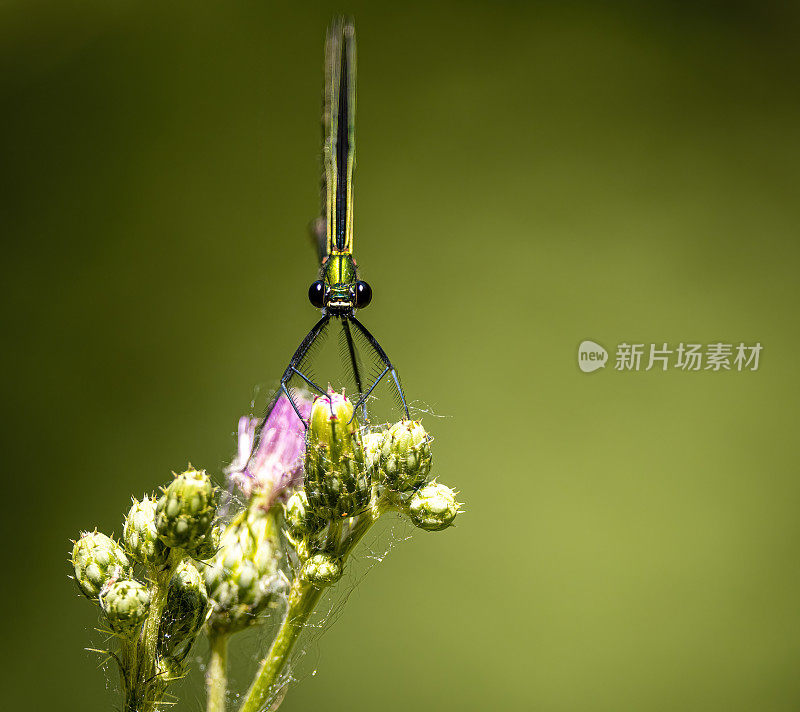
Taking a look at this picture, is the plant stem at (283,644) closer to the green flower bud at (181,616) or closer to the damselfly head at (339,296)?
the green flower bud at (181,616)

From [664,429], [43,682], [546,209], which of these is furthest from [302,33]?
[43,682]

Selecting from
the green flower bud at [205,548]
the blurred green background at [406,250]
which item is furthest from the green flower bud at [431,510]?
the blurred green background at [406,250]

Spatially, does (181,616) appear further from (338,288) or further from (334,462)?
(338,288)

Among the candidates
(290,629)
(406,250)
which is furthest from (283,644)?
(406,250)

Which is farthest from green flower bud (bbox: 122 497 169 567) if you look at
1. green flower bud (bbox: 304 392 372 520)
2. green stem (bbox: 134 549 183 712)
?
green flower bud (bbox: 304 392 372 520)

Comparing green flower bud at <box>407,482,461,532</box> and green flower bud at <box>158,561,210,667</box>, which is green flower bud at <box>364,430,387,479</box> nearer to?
green flower bud at <box>407,482,461,532</box>

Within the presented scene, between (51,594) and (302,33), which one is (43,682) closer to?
(51,594)
